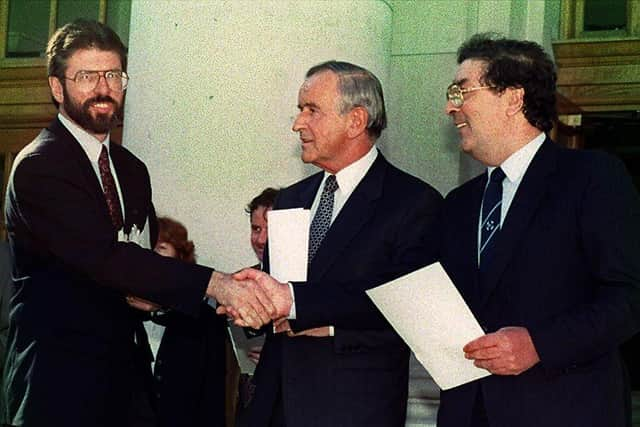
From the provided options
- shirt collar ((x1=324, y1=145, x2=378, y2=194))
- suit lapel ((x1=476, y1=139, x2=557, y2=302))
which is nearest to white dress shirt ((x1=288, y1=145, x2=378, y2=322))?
shirt collar ((x1=324, y1=145, x2=378, y2=194))

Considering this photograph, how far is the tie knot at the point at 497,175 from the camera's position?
14.8 ft

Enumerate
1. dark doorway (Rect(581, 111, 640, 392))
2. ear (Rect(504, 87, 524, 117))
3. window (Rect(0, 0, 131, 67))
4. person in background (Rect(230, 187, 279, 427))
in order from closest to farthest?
ear (Rect(504, 87, 524, 117)), person in background (Rect(230, 187, 279, 427)), dark doorway (Rect(581, 111, 640, 392)), window (Rect(0, 0, 131, 67))

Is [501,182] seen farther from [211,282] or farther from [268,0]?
[268,0]

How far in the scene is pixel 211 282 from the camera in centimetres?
498

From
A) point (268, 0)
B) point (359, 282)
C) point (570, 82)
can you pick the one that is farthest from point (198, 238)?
point (570, 82)

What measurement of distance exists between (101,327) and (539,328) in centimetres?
156

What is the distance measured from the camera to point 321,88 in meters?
4.99

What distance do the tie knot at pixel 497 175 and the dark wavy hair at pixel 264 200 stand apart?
5.41 ft

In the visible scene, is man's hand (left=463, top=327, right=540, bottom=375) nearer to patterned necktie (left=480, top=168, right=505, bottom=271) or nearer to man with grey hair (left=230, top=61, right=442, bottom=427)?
patterned necktie (left=480, top=168, right=505, bottom=271)

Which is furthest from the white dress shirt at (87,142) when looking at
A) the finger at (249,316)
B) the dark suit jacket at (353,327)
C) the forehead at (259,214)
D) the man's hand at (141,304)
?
the forehead at (259,214)

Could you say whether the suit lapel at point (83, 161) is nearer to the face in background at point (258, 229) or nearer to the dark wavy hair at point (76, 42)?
the dark wavy hair at point (76, 42)

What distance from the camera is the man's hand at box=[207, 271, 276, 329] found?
468 centimetres

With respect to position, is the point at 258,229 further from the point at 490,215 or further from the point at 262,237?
the point at 490,215

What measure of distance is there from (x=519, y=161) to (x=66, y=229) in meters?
1.54
